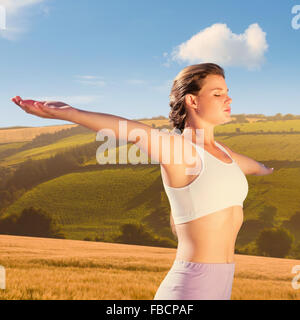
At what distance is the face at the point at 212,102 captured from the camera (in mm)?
2594

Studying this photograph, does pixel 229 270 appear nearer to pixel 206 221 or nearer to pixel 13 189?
pixel 206 221

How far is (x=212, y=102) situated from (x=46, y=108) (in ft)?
3.23

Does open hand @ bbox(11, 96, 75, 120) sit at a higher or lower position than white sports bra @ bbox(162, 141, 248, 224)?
higher

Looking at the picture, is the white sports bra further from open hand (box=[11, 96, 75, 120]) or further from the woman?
open hand (box=[11, 96, 75, 120])

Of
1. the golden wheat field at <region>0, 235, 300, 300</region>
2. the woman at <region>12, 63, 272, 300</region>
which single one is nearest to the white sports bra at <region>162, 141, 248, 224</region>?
the woman at <region>12, 63, 272, 300</region>

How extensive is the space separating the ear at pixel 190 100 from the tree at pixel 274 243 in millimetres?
36662

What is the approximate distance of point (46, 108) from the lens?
2238mm

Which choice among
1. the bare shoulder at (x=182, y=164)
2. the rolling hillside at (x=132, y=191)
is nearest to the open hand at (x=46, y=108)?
the bare shoulder at (x=182, y=164)

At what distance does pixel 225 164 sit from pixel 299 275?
15.1m

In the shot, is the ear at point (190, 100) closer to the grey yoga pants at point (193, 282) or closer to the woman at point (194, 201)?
the woman at point (194, 201)

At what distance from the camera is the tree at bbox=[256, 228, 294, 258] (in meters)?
37.1

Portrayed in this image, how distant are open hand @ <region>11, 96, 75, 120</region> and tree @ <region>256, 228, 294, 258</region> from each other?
3718 cm
